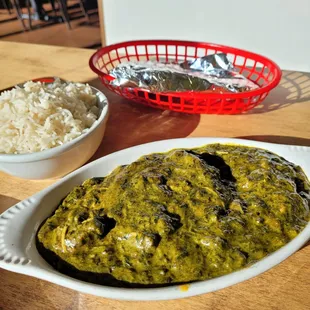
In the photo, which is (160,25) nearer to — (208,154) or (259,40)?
(259,40)

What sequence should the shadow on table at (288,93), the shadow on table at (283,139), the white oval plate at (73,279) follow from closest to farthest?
the white oval plate at (73,279) → the shadow on table at (283,139) → the shadow on table at (288,93)

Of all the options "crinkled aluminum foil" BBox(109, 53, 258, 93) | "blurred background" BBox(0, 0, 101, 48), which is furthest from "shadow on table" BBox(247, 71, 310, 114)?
"blurred background" BBox(0, 0, 101, 48)

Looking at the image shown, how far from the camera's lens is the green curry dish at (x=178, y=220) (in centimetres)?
75

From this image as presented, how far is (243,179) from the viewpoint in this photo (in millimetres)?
902

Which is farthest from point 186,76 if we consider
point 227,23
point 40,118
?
point 227,23

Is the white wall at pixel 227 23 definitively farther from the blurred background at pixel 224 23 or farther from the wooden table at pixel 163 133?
the wooden table at pixel 163 133

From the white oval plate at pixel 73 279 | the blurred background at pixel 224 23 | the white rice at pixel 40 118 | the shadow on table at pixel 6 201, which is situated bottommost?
the blurred background at pixel 224 23

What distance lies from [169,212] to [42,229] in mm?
290

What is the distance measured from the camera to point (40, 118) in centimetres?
114

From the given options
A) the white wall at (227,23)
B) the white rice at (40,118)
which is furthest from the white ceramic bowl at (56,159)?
the white wall at (227,23)

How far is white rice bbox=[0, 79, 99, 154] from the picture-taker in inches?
42.5

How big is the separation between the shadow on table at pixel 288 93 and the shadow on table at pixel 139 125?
0.92ft

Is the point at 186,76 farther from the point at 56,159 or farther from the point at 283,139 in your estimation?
the point at 56,159

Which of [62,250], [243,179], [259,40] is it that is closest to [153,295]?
[62,250]
